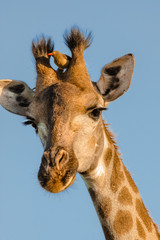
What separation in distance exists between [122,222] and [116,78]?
2.50 meters

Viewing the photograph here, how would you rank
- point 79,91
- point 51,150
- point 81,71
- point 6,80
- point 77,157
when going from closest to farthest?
point 51,150 < point 77,157 < point 79,91 < point 81,71 < point 6,80

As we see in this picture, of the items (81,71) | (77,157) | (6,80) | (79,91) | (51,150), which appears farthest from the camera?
(6,80)

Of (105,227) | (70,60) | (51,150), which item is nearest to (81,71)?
(70,60)

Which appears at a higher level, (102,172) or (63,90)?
(63,90)

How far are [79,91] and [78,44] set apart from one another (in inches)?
52.5

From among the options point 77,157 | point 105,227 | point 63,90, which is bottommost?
point 105,227

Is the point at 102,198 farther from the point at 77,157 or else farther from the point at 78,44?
the point at 78,44

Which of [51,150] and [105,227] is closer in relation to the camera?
[51,150]

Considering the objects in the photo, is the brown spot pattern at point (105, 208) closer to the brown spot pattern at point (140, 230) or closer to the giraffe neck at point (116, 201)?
the giraffe neck at point (116, 201)

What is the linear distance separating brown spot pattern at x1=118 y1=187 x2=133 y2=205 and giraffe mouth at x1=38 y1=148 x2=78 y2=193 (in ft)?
3.85

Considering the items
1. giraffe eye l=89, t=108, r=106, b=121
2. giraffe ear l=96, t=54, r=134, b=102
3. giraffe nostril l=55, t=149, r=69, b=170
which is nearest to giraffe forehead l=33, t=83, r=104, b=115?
giraffe eye l=89, t=108, r=106, b=121

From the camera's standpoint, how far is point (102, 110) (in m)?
6.77

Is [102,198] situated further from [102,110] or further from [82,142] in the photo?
[102,110]

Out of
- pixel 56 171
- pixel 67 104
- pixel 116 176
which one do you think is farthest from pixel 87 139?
pixel 56 171
